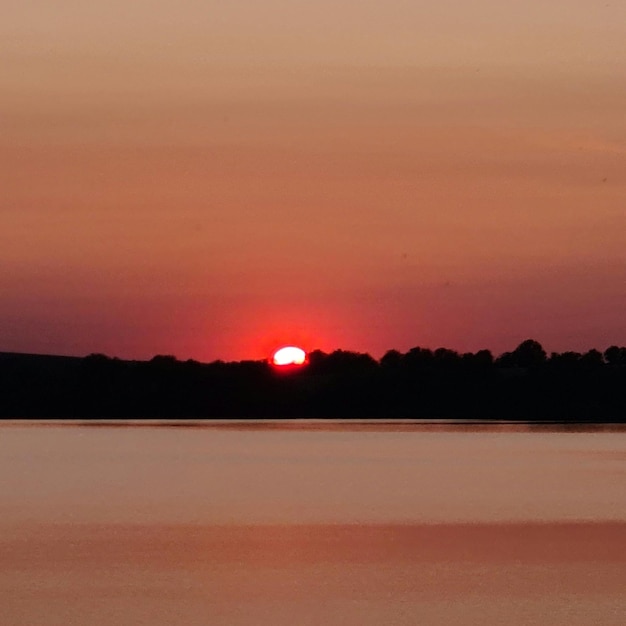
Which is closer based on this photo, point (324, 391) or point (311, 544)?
point (311, 544)

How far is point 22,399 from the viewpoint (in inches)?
5281

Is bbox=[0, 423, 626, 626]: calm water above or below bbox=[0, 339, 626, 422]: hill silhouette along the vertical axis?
below

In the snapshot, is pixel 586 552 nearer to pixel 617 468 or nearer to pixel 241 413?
pixel 617 468

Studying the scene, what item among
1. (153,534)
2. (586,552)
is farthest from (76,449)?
(586,552)

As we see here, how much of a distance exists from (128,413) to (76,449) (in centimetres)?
6267

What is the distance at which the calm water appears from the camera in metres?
19.7

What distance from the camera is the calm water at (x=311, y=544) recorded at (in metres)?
19.7

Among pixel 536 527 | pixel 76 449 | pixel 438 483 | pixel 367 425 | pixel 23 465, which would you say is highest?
pixel 367 425

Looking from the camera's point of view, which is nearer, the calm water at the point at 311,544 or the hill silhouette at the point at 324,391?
the calm water at the point at 311,544

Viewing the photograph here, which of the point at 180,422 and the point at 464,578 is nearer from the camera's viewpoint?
the point at 464,578

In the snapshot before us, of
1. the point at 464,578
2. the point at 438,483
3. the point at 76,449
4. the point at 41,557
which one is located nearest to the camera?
the point at 464,578

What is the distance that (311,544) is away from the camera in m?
26.9

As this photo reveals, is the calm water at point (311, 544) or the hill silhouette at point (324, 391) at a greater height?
the hill silhouette at point (324, 391)

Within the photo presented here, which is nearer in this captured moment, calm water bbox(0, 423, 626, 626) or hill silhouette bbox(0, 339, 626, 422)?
calm water bbox(0, 423, 626, 626)
